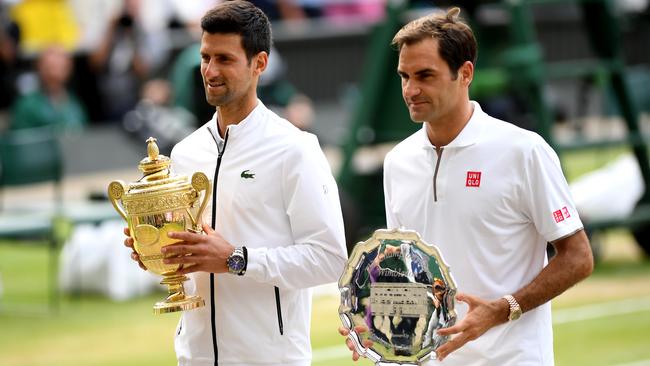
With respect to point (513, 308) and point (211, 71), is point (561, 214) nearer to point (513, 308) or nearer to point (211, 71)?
point (513, 308)

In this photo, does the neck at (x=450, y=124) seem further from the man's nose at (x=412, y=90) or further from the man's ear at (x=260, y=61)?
the man's ear at (x=260, y=61)

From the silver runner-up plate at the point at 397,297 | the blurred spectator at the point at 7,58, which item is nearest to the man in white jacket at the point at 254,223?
the silver runner-up plate at the point at 397,297

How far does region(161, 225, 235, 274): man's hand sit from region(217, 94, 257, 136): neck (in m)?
0.49

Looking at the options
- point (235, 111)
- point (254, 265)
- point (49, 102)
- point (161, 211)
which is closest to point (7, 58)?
point (49, 102)

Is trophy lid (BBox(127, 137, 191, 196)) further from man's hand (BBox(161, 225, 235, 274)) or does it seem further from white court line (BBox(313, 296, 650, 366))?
white court line (BBox(313, 296, 650, 366))

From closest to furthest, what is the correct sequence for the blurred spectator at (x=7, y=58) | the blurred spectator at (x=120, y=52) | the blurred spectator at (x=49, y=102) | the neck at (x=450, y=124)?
the neck at (x=450, y=124) → the blurred spectator at (x=49, y=102) → the blurred spectator at (x=7, y=58) → the blurred spectator at (x=120, y=52)

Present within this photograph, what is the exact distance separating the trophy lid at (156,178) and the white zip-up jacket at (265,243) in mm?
155

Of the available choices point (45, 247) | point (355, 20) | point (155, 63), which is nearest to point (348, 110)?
point (355, 20)

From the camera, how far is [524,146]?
446cm

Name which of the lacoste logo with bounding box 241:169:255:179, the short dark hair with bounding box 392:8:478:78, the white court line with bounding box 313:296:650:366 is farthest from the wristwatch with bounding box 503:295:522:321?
the white court line with bounding box 313:296:650:366

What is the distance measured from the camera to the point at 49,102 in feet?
50.4

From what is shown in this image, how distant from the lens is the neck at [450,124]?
4.57 m

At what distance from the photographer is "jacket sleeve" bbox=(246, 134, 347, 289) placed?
4.57 m

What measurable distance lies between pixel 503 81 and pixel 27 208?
431 cm
